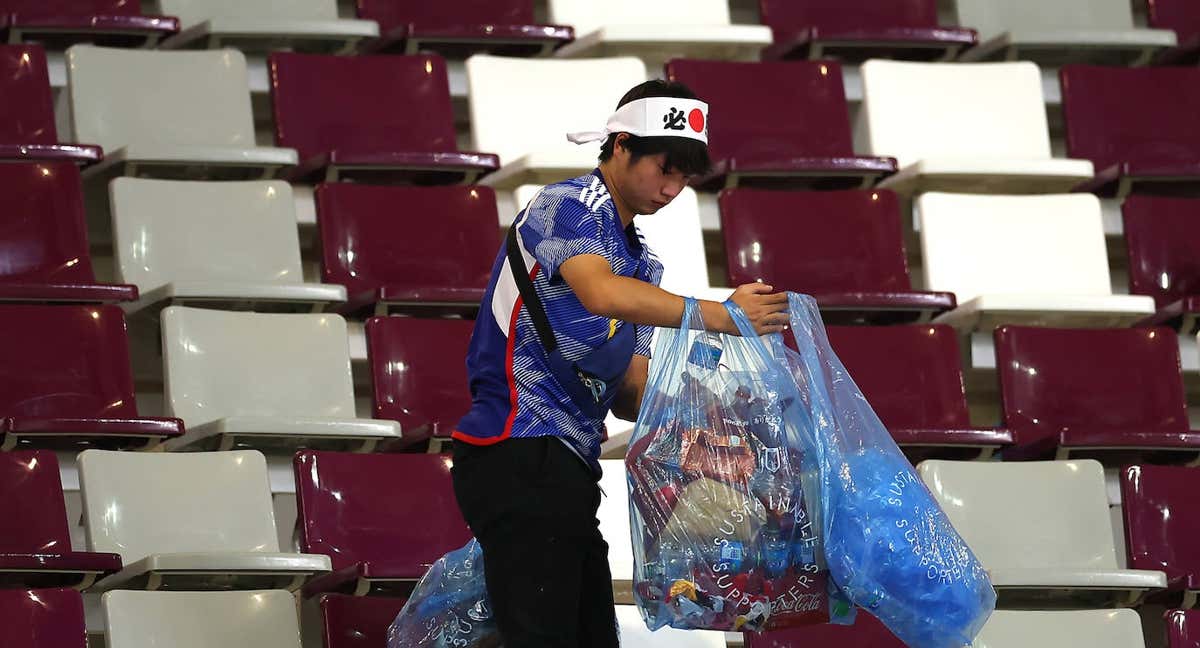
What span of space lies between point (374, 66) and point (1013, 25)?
1663mm

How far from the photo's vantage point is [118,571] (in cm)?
294

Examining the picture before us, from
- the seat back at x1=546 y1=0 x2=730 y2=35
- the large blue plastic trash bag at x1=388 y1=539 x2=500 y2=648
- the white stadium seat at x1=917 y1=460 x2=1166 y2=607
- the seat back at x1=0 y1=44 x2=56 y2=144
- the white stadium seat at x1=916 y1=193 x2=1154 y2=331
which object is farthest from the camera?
the seat back at x1=546 y1=0 x2=730 y2=35

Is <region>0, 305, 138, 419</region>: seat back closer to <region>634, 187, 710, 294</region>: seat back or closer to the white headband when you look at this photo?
<region>634, 187, 710, 294</region>: seat back

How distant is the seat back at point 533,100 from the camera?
4.08 metres

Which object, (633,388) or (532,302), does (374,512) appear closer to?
(633,388)

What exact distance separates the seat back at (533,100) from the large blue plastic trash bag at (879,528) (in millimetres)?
1875

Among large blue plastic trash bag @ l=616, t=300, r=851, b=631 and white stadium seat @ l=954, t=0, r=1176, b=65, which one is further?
white stadium seat @ l=954, t=0, r=1176, b=65

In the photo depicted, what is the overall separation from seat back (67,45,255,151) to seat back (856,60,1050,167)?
1434 mm

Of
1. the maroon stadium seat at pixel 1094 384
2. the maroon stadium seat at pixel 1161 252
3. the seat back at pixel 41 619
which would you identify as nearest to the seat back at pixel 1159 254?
the maroon stadium seat at pixel 1161 252

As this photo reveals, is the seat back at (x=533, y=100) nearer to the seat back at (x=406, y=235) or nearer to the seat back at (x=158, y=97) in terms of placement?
the seat back at (x=406, y=235)

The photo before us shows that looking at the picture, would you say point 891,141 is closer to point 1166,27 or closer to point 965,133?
point 965,133

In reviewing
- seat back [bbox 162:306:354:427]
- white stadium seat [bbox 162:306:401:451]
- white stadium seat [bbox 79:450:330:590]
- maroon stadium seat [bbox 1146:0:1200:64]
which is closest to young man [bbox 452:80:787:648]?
white stadium seat [bbox 79:450:330:590]

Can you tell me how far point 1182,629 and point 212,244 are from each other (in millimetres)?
1961

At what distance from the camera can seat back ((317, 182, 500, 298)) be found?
12.2 ft
